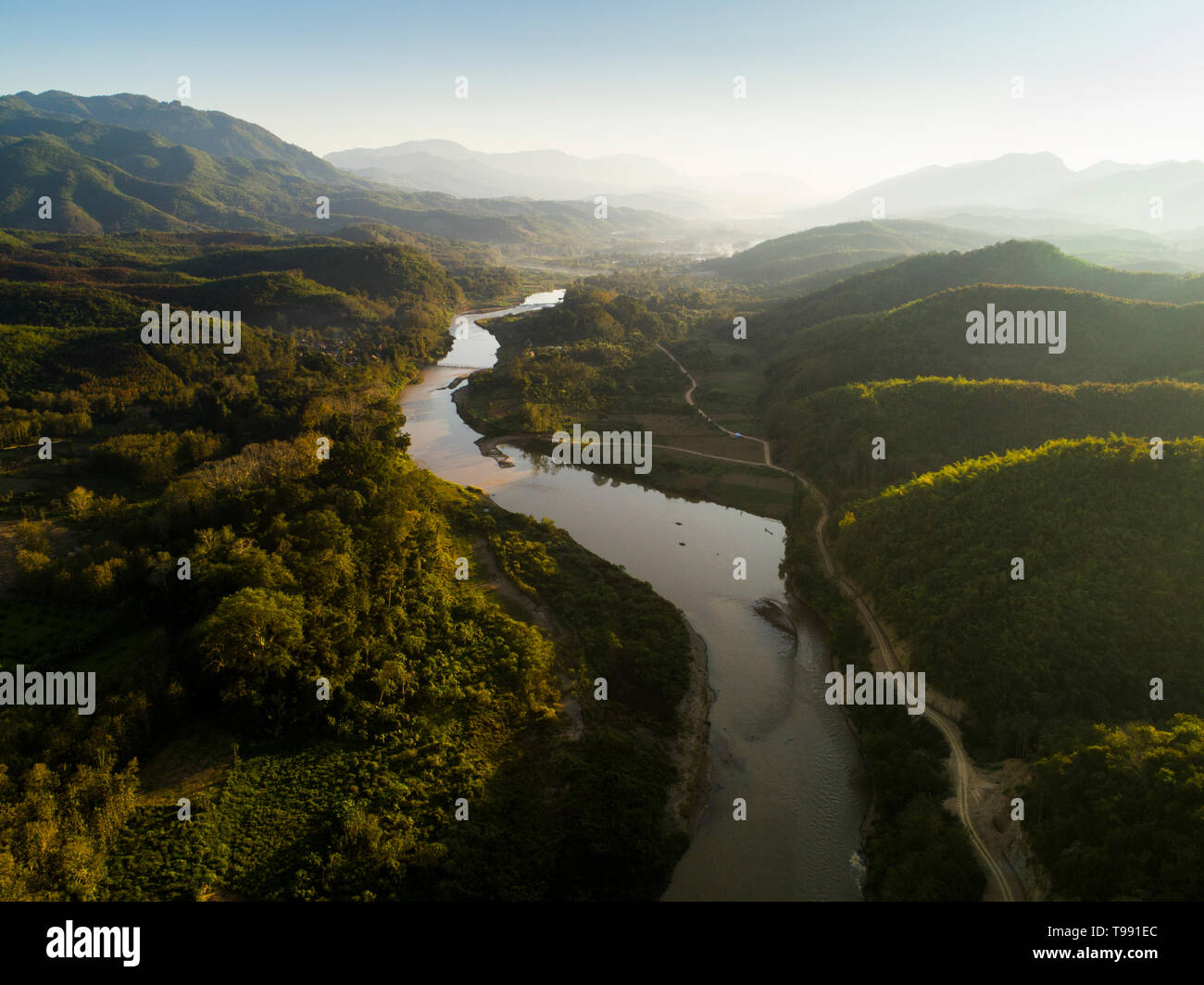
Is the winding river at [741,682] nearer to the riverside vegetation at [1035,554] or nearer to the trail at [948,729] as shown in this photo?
the riverside vegetation at [1035,554]

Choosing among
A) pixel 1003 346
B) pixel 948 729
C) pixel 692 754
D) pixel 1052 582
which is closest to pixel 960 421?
pixel 1003 346

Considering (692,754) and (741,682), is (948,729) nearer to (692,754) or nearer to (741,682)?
(741,682)

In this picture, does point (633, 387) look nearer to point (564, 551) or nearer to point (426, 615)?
point (564, 551)

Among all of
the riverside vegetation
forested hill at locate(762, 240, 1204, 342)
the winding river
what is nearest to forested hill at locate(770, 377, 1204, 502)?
the riverside vegetation

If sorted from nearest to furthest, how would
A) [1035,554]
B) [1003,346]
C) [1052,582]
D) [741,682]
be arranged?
[1052,582] < [1035,554] < [741,682] < [1003,346]

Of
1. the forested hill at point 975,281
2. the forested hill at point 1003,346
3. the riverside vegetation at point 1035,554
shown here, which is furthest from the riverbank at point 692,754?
the forested hill at point 975,281

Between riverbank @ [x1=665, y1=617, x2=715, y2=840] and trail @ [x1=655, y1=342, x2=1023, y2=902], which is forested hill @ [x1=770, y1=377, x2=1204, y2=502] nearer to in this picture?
trail @ [x1=655, y1=342, x2=1023, y2=902]
